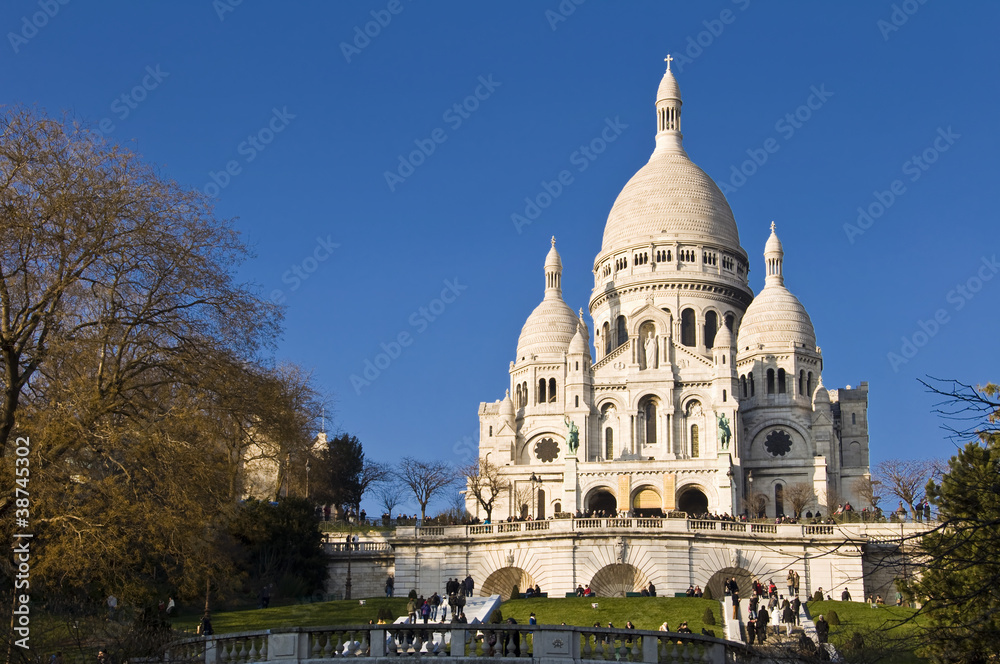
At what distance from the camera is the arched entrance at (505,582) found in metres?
50.5

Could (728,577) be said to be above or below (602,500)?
below

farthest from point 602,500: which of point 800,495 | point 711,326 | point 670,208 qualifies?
point 670,208

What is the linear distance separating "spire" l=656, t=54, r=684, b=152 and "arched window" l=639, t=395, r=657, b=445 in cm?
2950

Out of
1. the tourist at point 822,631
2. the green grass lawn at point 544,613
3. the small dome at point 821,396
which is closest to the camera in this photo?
the tourist at point 822,631

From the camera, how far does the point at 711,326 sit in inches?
3703

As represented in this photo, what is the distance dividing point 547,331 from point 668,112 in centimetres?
2529

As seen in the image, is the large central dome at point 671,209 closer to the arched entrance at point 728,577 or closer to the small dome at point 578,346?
the small dome at point 578,346

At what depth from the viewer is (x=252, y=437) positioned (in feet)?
107

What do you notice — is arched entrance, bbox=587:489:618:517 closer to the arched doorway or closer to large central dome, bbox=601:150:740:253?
the arched doorway

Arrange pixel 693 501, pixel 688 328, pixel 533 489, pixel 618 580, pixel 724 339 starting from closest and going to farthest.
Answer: pixel 618 580 < pixel 693 501 < pixel 533 489 < pixel 724 339 < pixel 688 328

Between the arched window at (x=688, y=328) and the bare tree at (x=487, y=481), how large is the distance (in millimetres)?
18625

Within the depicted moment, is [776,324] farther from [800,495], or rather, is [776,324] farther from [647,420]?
[800,495]

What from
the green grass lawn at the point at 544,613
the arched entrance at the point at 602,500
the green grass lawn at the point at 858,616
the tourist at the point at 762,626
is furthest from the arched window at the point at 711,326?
the tourist at the point at 762,626

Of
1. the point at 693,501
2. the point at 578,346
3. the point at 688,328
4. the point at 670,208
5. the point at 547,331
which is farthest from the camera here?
the point at 670,208
